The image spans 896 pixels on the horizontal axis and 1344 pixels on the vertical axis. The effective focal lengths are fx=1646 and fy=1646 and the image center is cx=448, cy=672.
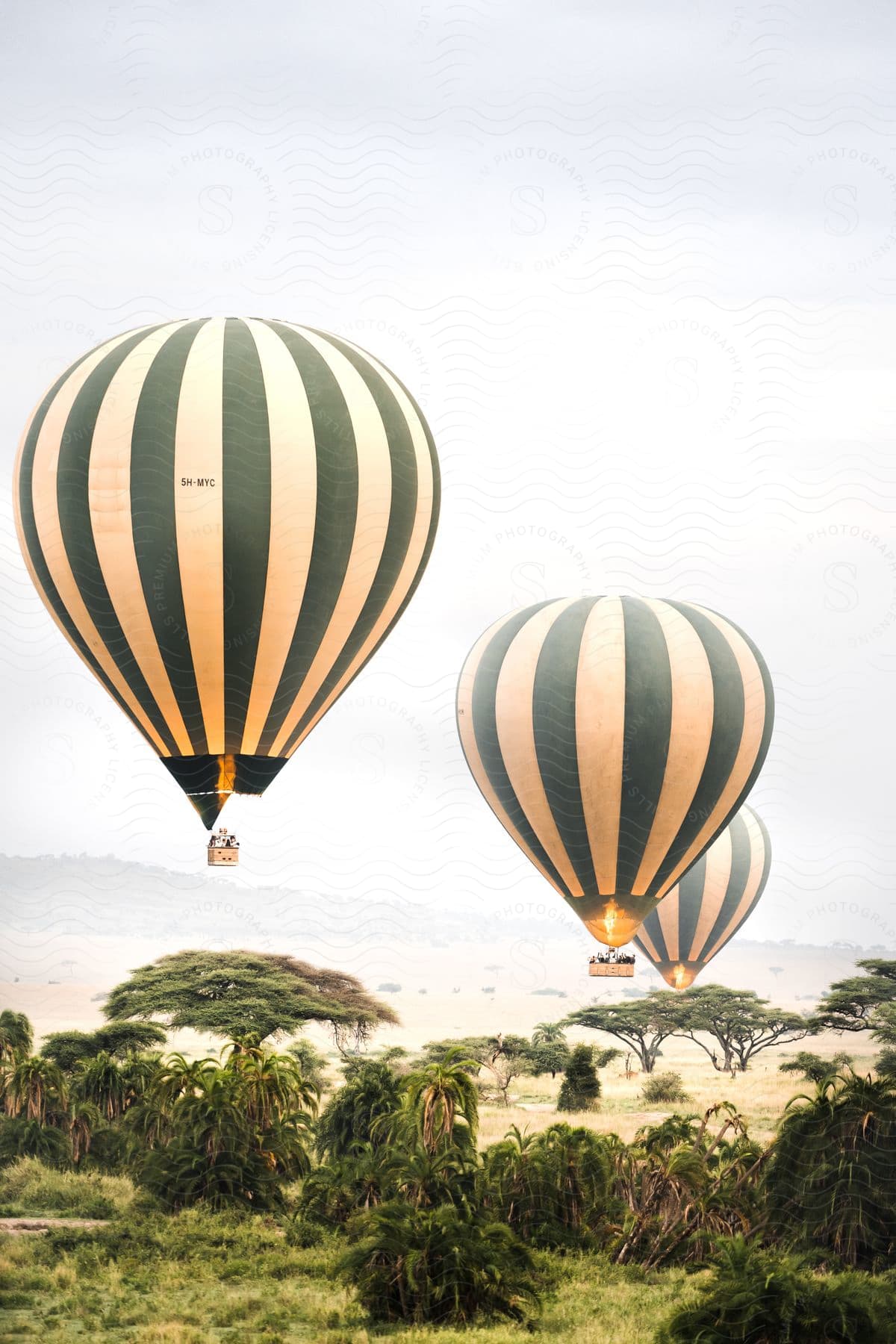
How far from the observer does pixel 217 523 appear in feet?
54.7

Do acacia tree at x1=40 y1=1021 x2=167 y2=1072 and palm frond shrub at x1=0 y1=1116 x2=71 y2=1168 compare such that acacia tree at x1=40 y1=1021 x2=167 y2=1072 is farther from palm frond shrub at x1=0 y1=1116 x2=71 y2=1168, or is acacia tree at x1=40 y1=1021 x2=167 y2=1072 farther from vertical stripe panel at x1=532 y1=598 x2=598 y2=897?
vertical stripe panel at x1=532 y1=598 x2=598 y2=897

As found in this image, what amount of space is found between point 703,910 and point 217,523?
835 inches

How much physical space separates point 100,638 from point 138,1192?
7.72 m

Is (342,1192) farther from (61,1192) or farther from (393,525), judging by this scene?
(393,525)

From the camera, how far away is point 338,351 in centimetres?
1784

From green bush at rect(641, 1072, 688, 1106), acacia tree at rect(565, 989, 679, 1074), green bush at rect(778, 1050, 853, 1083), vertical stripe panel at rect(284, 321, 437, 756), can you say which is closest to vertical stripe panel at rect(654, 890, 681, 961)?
green bush at rect(641, 1072, 688, 1106)

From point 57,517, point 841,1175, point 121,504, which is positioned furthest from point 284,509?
point 841,1175

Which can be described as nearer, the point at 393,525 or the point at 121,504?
the point at 121,504

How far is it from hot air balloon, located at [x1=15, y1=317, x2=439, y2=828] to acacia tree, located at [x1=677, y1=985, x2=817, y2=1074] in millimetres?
31585

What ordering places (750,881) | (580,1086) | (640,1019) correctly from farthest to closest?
1. (640,1019)
2. (750,881)
3. (580,1086)

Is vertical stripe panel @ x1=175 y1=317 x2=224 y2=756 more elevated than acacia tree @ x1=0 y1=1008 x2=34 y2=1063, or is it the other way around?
vertical stripe panel @ x1=175 y1=317 x2=224 y2=756

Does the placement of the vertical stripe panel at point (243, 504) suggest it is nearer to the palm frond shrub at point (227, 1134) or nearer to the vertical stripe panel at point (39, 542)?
the vertical stripe panel at point (39, 542)

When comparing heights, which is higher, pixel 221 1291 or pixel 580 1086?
pixel 580 1086

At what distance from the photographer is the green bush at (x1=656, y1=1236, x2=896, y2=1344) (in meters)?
13.4
